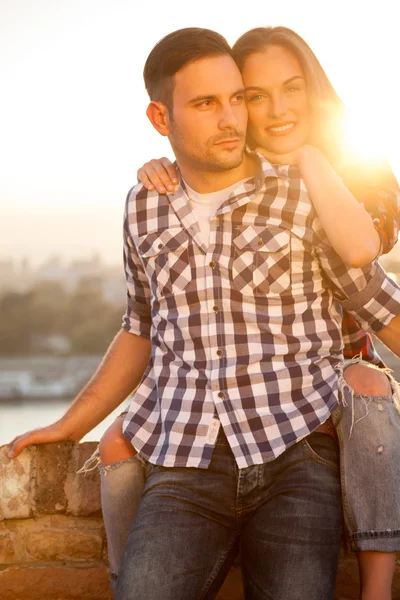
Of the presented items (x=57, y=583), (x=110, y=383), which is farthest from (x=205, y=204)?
(x=57, y=583)

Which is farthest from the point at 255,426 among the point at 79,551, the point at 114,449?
the point at 79,551

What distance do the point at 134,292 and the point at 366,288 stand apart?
754mm

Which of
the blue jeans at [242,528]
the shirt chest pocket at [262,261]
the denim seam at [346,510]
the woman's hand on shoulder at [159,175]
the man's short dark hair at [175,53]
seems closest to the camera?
the blue jeans at [242,528]

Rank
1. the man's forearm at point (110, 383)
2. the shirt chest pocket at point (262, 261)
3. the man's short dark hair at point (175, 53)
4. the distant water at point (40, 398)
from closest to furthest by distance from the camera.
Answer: the shirt chest pocket at point (262, 261) < the man's short dark hair at point (175, 53) < the man's forearm at point (110, 383) < the distant water at point (40, 398)

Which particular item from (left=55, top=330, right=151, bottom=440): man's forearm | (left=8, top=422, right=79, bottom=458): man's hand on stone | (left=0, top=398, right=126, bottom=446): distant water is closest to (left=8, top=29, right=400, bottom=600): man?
(left=55, top=330, right=151, bottom=440): man's forearm

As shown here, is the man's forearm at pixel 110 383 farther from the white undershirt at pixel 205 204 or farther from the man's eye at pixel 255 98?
the man's eye at pixel 255 98

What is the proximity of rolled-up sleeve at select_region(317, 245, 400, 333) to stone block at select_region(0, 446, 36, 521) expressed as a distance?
3.91 ft

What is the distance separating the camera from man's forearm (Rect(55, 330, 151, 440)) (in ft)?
9.17

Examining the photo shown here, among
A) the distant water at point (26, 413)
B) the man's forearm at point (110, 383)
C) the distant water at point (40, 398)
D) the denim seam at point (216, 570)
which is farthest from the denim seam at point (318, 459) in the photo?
the distant water at point (26, 413)

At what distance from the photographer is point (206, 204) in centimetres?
262

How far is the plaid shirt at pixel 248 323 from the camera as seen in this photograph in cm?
239

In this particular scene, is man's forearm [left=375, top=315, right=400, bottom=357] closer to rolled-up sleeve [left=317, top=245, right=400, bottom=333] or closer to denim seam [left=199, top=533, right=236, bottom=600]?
rolled-up sleeve [left=317, top=245, right=400, bottom=333]

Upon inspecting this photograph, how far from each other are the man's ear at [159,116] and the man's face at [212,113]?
11 centimetres

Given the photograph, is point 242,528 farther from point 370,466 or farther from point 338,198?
point 338,198
